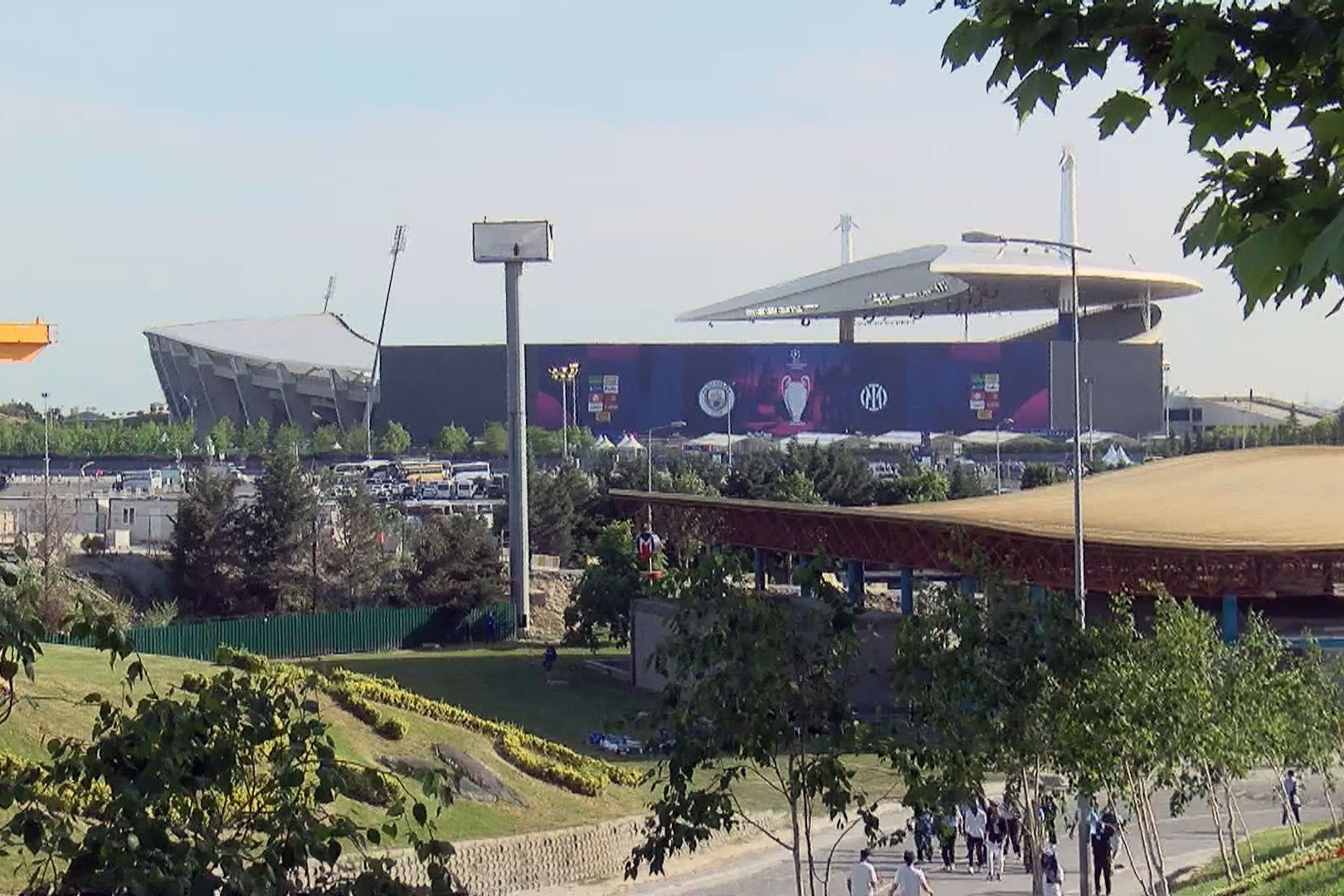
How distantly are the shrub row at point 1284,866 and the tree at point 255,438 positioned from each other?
98.1 metres

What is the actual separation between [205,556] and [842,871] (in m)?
31.1

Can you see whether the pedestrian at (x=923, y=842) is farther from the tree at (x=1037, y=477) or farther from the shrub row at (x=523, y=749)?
the tree at (x=1037, y=477)

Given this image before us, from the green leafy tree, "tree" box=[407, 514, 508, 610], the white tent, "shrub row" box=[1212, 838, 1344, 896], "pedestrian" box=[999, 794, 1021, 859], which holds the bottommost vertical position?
"pedestrian" box=[999, 794, 1021, 859]

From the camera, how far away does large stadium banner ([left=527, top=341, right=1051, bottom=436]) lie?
111438 millimetres

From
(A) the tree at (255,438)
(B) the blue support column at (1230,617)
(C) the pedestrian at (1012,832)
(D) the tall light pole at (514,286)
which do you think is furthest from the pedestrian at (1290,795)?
(A) the tree at (255,438)

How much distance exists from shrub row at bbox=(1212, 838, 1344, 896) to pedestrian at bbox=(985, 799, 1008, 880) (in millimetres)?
3732

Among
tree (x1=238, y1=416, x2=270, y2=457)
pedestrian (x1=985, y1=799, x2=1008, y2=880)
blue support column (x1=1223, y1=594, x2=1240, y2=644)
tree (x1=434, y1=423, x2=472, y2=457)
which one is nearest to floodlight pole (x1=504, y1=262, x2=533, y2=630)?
blue support column (x1=1223, y1=594, x2=1240, y2=644)

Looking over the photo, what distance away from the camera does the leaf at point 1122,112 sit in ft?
16.4

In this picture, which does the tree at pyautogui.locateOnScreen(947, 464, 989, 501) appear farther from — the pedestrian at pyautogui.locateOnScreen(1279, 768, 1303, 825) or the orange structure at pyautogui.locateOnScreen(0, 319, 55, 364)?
the orange structure at pyautogui.locateOnScreen(0, 319, 55, 364)

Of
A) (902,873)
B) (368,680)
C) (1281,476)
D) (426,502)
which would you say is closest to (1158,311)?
(426,502)

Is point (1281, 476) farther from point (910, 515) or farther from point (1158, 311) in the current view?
point (1158, 311)

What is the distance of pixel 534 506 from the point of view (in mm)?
62750

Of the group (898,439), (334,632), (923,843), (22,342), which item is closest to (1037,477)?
(334,632)

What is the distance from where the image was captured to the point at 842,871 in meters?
22.2
